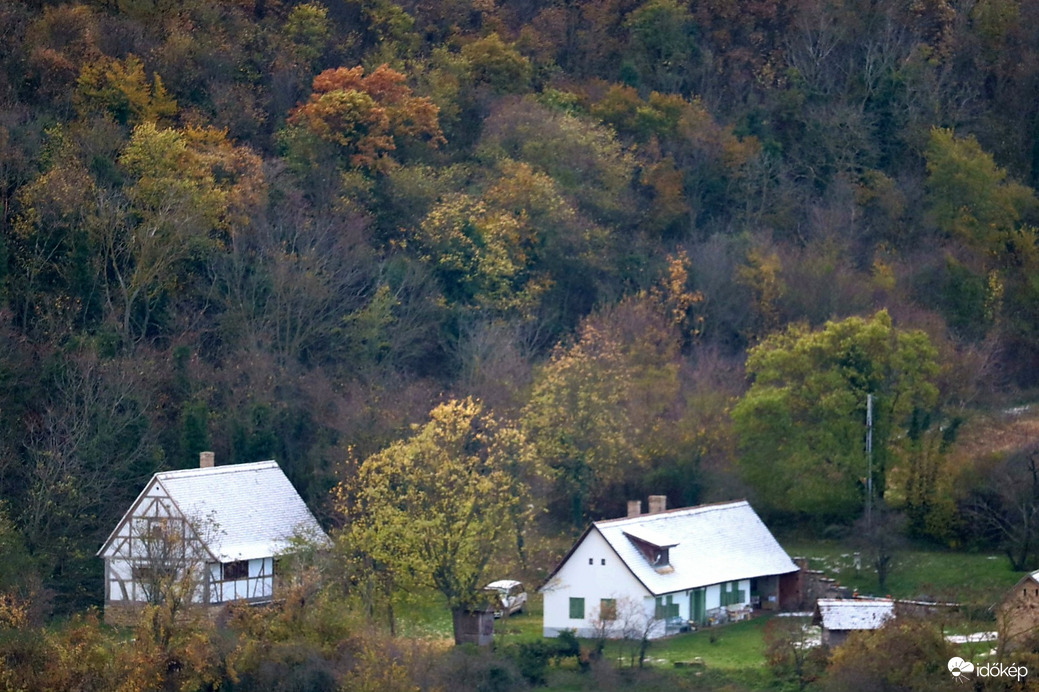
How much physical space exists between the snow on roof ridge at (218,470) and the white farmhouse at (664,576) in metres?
8.49

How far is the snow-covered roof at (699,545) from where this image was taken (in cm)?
4353

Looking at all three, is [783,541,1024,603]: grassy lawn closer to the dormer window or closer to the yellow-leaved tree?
the dormer window

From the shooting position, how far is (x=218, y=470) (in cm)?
4544

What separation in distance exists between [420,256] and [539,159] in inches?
267

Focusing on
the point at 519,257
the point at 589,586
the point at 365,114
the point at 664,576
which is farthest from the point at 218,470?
the point at 365,114

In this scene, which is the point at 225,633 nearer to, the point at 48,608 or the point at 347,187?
the point at 48,608

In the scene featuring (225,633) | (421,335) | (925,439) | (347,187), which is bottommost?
(225,633)

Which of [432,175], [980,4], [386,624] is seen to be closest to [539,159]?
[432,175]

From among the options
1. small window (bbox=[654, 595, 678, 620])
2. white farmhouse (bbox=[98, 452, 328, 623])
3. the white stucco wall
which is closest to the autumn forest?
white farmhouse (bbox=[98, 452, 328, 623])

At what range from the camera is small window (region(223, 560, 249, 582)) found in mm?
44156

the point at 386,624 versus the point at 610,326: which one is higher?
the point at 610,326

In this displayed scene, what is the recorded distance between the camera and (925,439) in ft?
166

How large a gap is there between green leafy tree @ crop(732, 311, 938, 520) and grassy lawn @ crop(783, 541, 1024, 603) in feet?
6.32

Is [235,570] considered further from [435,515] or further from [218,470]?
[435,515]
